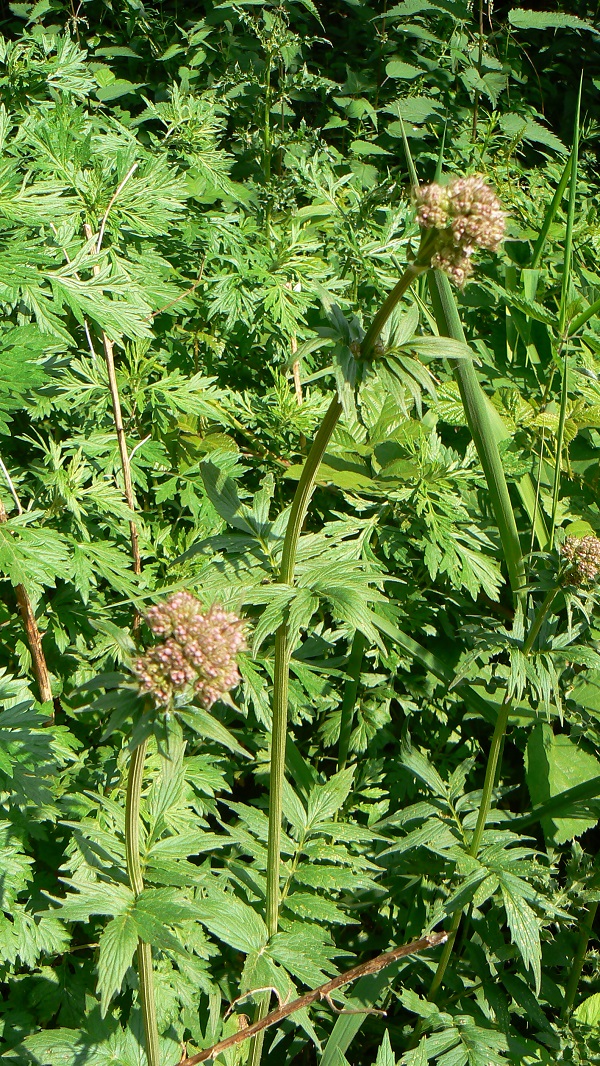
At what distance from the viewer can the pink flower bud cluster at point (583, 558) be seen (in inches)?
65.9

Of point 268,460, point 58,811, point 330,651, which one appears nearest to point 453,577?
point 330,651

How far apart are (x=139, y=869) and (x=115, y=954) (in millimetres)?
152

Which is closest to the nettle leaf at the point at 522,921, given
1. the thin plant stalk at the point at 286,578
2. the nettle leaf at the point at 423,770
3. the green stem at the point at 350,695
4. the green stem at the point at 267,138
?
the nettle leaf at the point at 423,770

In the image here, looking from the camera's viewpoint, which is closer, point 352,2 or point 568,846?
point 568,846

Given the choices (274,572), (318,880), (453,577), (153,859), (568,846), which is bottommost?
(568,846)

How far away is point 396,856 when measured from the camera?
2291mm

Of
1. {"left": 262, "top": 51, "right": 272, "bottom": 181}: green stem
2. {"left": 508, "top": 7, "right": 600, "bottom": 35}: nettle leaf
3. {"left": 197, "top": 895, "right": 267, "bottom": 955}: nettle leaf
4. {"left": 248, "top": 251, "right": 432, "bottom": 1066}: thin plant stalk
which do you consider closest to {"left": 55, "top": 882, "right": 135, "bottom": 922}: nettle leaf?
{"left": 197, "top": 895, "right": 267, "bottom": 955}: nettle leaf

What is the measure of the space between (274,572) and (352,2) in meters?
4.25

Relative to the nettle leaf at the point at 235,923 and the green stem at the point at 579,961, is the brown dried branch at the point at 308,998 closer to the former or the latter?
the nettle leaf at the point at 235,923

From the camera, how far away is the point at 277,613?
4.70 feet

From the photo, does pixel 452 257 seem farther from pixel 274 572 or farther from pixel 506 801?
pixel 506 801

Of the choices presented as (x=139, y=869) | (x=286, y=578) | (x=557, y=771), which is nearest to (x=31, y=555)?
(x=286, y=578)

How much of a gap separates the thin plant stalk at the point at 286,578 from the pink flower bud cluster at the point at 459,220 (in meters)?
0.03

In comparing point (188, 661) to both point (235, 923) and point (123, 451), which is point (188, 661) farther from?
point (123, 451)
